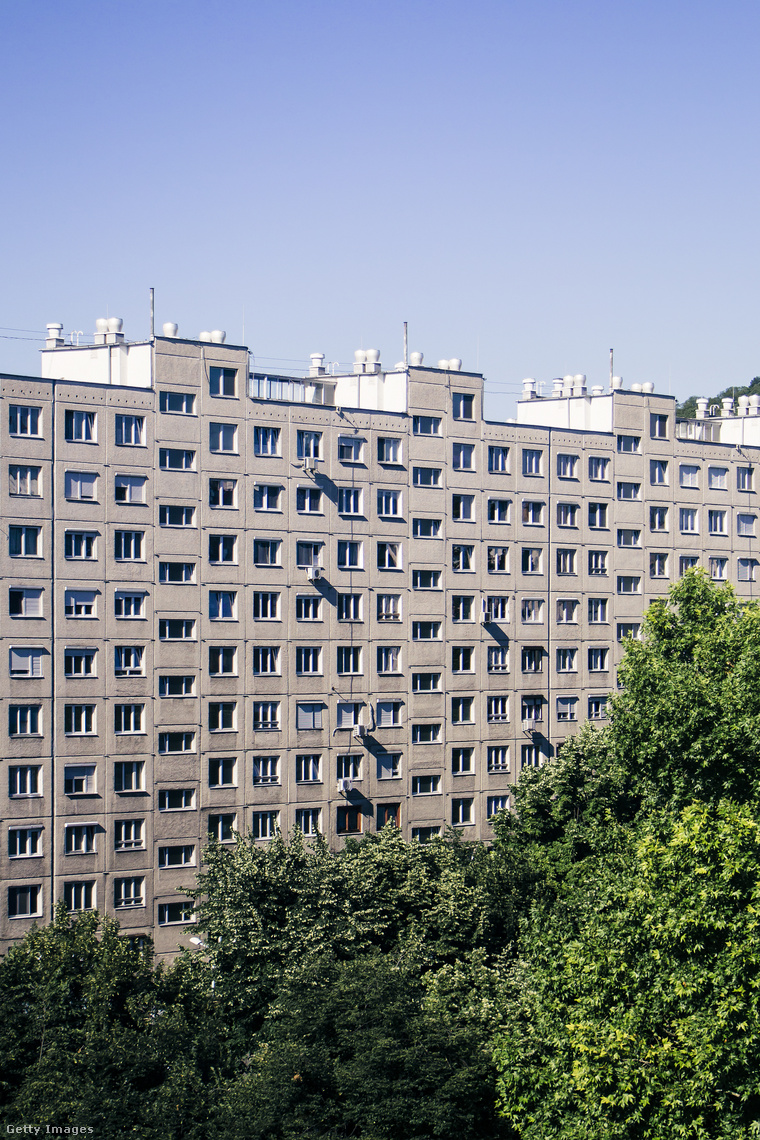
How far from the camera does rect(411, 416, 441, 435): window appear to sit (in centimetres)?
Answer: 7994

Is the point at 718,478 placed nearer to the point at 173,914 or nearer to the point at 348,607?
the point at 348,607

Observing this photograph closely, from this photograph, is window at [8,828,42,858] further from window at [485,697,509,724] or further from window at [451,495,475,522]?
window at [451,495,475,522]

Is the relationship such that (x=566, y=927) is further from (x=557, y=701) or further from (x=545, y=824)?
(x=557, y=701)

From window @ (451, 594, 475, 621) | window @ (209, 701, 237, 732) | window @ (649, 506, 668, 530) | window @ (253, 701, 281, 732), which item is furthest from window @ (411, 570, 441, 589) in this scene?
window @ (649, 506, 668, 530)

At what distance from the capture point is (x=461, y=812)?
3169 inches

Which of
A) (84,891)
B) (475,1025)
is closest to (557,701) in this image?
(84,891)

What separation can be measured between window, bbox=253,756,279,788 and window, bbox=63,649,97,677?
10849 millimetres

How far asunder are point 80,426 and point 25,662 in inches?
507

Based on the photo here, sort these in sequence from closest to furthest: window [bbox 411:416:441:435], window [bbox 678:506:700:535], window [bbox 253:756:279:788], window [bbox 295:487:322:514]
A: window [bbox 253:756:279:788], window [bbox 295:487:322:514], window [bbox 411:416:441:435], window [bbox 678:506:700:535]

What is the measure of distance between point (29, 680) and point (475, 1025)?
101 ft

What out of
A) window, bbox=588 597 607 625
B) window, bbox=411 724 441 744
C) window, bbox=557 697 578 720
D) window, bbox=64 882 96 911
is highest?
window, bbox=588 597 607 625

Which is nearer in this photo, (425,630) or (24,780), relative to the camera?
(24,780)

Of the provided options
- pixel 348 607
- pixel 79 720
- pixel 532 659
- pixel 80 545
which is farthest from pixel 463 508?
pixel 79 720

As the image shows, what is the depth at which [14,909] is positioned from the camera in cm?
6550
